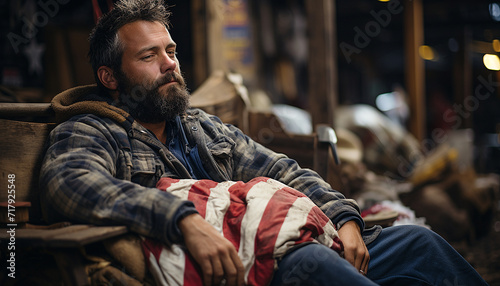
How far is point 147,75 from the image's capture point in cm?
241

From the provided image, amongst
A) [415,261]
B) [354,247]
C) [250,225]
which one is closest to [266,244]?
[250,225]

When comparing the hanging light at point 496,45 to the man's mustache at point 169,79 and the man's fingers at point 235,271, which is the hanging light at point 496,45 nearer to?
the man's mustache at point 169,79

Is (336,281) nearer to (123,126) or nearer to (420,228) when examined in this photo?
(420,228)

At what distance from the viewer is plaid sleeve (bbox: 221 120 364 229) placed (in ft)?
7.30

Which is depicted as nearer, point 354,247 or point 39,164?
point 354,247

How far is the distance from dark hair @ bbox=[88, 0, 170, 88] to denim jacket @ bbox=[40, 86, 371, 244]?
0.19 m

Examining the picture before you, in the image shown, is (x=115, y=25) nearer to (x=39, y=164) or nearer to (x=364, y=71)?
(x=39, y=164)

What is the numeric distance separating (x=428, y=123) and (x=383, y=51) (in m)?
3.86
